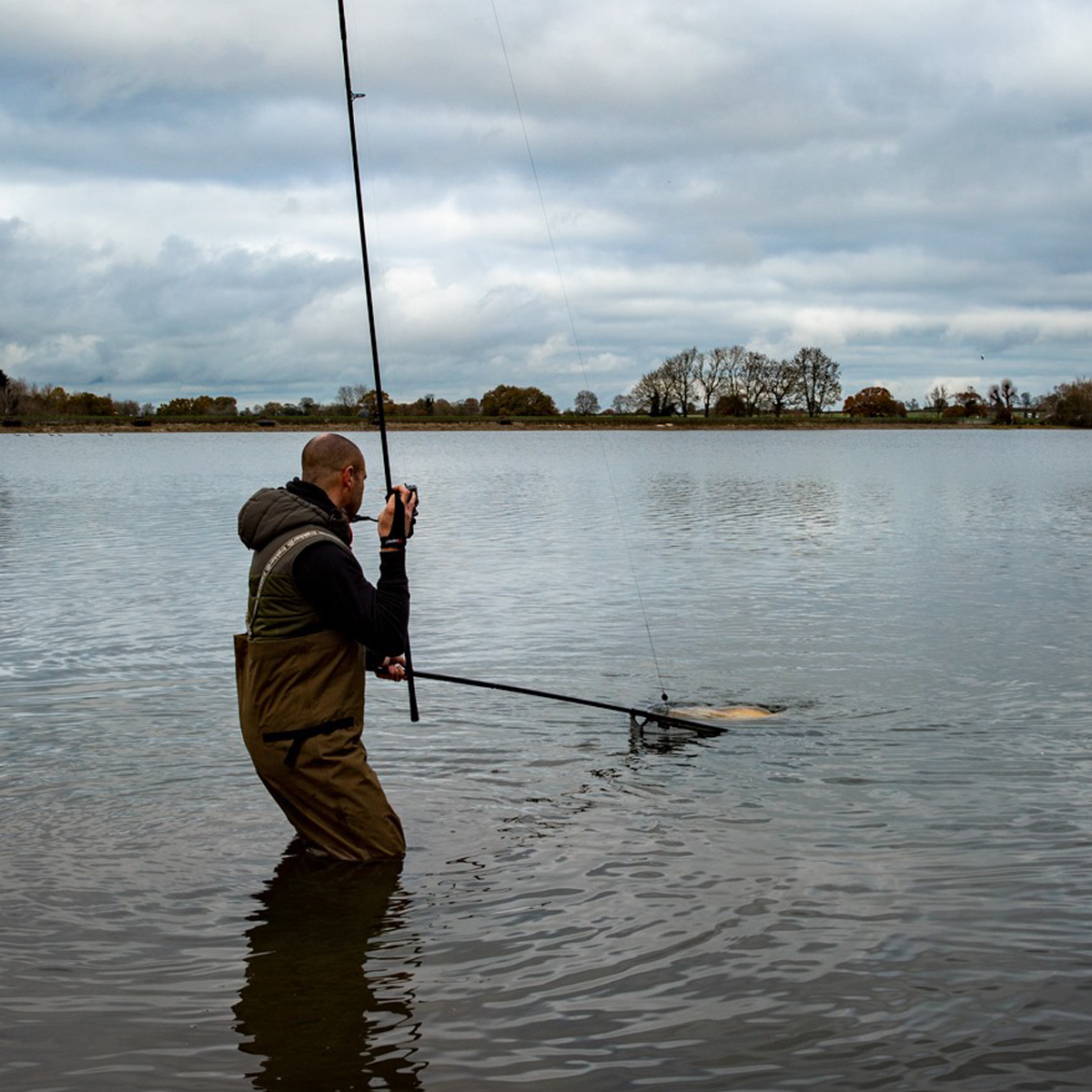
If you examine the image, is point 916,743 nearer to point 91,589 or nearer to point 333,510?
point 333,510

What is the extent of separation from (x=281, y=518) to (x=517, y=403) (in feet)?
484

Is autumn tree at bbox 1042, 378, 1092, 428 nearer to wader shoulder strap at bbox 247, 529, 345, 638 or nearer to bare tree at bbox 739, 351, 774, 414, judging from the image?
bare tree at bbox 739, 351, 774, 414

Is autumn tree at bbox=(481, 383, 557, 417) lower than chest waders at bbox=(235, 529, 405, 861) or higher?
higher

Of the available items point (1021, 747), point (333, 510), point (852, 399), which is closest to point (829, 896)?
point (333, 510)

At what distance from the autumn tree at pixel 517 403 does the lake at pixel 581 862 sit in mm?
135563

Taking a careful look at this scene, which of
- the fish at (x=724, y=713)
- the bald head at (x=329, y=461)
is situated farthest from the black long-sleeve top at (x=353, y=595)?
the fish at (x=724, y=713)

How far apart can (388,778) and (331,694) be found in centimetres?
293

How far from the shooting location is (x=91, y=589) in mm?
18234

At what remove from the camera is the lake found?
492cm

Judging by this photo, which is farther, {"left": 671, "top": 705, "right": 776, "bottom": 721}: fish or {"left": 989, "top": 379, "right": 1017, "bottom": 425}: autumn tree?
{"left": 989, "top": 379, "right": 1017, "bottom": 425}: autumn tree

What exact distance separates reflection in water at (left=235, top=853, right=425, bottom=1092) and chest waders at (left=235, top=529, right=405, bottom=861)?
55 cm

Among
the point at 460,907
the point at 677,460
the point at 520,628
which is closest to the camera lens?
the point at 460,907

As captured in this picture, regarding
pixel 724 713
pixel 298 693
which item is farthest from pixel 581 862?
pixel 724 713

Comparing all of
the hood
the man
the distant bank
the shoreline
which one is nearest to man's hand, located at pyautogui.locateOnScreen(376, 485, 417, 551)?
the man
